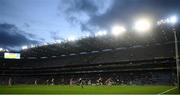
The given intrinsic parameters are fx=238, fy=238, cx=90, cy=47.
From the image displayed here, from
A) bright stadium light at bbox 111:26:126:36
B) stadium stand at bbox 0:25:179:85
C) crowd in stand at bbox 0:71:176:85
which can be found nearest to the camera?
crowd in stand at bbox 0:71:176:85

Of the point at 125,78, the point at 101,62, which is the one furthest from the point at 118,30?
the point at 101,62

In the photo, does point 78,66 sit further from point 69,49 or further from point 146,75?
point 146,75

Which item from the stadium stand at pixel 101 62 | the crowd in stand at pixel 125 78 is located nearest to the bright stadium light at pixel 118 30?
the stadium stand at pixel 101 62

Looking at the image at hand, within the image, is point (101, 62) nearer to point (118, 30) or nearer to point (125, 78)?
point (125, 78)

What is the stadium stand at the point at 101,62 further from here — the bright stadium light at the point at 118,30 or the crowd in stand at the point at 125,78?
the bright stadium light at the point at 118,30

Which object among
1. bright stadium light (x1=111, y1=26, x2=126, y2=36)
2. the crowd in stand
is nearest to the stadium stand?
the crowd in stand

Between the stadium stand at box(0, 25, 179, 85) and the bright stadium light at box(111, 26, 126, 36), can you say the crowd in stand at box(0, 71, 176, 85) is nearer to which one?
the stadium stand at box(0, 25, 179, 85)

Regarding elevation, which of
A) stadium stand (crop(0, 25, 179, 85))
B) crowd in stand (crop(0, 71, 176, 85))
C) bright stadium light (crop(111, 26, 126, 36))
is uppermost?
bright stadium light (crop(111, 26, 126, 36))

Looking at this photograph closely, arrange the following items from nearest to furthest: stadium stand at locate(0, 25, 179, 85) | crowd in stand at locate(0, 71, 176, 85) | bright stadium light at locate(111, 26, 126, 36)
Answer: crowd in stand at locate(0, 71, 176, 85)
bright stadium light at locate(111, 26, 126, 36)
stadium stand at locate(0, 25, 179, 85)

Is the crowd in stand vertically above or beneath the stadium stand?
beneath

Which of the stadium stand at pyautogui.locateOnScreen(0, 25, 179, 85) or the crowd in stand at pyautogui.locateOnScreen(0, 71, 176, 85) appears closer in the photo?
the crowd in stand at pyautogui.locateOnScreen(0, 71, 176, 85)

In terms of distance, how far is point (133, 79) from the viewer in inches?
2621

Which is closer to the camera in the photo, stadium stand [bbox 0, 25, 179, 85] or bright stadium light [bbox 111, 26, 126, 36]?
bright stadium light [bbox 111, 26, 126, 36]

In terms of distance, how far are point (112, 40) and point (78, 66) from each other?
16528 millimetres
